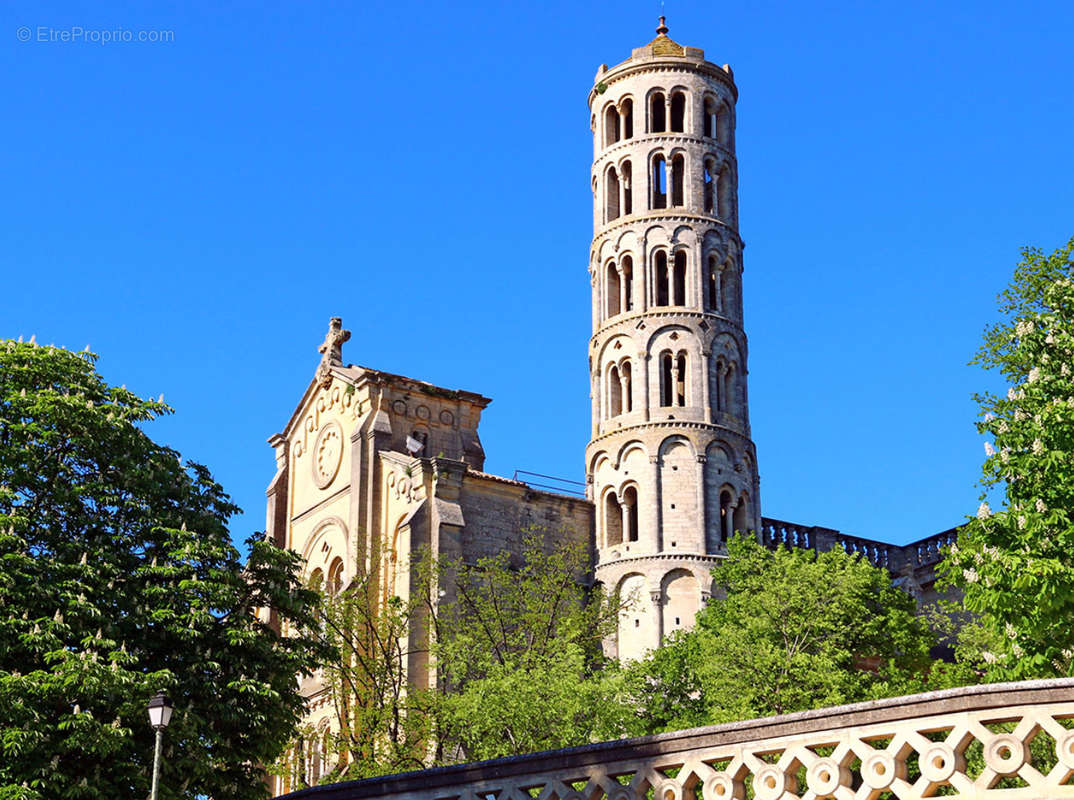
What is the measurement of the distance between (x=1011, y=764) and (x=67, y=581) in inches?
730

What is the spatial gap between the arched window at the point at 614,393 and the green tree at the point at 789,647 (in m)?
9.27

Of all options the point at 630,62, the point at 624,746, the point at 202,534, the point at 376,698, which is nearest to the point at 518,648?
the point at 376,698

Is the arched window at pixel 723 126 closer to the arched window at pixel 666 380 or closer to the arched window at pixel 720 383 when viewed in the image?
the arched window at pixel 720 383

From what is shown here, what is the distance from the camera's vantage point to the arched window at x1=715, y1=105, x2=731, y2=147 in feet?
182

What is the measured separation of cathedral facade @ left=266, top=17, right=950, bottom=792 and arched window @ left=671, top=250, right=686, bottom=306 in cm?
7

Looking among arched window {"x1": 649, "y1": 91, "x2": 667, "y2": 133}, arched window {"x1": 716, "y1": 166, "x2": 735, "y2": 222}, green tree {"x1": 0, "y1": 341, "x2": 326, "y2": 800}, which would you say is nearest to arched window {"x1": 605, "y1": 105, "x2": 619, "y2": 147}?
arched window {"x1": 649, "y1": 91, "x2": 667, "y2": 133}

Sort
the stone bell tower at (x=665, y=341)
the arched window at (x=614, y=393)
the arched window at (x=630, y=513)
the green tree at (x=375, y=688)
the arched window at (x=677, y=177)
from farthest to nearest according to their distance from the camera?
the arched window at (x=677, y=177), the arched window at (x=614, y=393), the arched window at (x=630, y=513), the stone bell tower at (x=665, y=341), the green tree at (x=375, y=688)

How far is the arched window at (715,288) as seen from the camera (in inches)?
2082

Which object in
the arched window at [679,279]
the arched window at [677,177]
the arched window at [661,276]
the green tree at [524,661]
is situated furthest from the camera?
the arched window at [677,177]

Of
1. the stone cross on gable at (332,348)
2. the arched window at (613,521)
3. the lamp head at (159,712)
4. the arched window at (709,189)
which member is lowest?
the lamp head at (159,712)

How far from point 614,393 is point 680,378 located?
2275 millimetres

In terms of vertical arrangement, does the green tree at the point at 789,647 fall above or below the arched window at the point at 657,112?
below

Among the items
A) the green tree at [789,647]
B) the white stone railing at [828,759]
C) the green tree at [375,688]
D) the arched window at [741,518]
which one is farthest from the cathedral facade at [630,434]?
the white stone railing at [828,759]

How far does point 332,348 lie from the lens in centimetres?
5631
